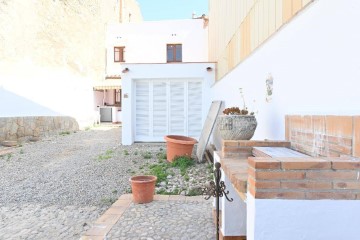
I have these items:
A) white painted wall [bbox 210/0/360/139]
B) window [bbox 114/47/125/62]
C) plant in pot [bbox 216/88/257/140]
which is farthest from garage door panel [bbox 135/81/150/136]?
window [bbox 114/47/125/62]

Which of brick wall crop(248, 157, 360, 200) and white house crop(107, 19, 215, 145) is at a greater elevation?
white house crop(107, 19, 215, 145)

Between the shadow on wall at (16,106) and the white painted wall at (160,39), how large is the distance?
973 centimetres

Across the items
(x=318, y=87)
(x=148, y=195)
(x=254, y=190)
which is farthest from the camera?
(x=148, y=195)

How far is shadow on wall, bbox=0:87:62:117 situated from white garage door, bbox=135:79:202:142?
723 centimetres

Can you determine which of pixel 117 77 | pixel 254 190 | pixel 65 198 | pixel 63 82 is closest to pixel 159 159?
pixel 65 198

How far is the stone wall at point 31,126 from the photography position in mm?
14812

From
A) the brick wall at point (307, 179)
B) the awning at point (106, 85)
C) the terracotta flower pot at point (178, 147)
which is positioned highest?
the awning at point (106, 85)

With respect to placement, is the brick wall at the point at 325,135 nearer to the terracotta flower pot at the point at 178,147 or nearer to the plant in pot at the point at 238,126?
the plant in pot at the point at 238,126

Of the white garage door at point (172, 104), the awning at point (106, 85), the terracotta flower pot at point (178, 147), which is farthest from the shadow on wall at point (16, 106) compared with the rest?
the terracotta flower pot at point (178, 147)

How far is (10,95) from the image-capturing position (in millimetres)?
14938

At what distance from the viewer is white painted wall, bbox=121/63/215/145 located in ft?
40.8

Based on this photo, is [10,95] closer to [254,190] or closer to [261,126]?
[261,126]

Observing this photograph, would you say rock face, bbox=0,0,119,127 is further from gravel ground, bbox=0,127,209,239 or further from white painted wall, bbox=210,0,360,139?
white painted wall, bbox=210,0,360,139

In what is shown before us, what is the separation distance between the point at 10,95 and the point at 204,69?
A: 10346 millimetres
